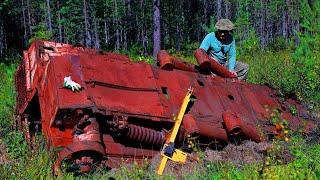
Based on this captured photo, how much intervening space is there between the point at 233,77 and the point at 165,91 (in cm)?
188

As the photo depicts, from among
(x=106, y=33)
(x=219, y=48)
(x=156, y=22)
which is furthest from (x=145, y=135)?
(x=106, y=33)

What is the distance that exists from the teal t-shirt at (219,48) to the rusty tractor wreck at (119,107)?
674 mm

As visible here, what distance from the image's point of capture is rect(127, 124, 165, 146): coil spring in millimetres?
6164

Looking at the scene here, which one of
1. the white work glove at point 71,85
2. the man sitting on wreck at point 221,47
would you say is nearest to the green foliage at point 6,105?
the white work glove at point 71,85

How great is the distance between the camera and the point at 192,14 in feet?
166

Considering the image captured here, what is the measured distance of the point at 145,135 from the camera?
6289 mm

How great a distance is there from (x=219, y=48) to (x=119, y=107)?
319 centimetres

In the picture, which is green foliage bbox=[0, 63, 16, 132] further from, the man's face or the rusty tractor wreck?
the man's face

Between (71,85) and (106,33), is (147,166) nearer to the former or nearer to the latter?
(71,85)

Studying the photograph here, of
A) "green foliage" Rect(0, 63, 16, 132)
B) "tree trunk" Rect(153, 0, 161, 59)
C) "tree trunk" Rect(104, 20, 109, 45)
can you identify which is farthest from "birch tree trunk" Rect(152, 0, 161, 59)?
"tree trunk" Rect(104, 20, 109, 45)

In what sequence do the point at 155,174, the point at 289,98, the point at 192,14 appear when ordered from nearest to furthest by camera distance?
1. the point at 155,174
2. the point at 289,98
3. the point at 192,14

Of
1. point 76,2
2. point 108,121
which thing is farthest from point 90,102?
point 76,2

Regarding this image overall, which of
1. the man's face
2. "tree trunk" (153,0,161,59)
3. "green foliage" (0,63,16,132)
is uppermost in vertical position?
the man's face

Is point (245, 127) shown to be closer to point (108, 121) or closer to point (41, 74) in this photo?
point (108, 121)
